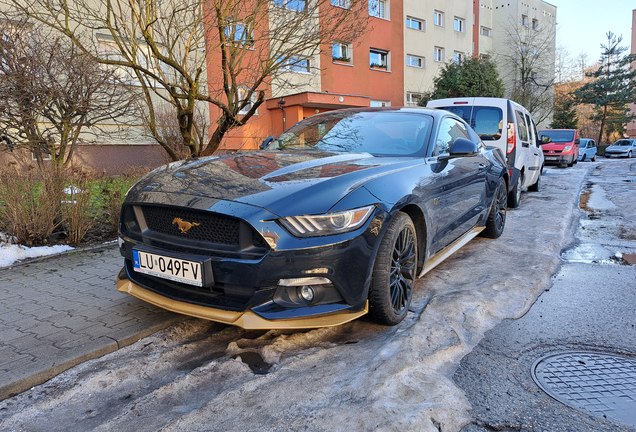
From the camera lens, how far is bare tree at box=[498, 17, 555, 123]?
123 feet

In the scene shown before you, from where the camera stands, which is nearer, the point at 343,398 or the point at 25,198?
the point at 343,398

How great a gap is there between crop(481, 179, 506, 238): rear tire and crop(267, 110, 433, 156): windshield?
203cm

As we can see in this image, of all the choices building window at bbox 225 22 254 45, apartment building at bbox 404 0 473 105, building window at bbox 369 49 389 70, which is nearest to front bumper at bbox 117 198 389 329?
building window at bbox 225 22 254 45

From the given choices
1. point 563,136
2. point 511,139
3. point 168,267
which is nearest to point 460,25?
point 563,136

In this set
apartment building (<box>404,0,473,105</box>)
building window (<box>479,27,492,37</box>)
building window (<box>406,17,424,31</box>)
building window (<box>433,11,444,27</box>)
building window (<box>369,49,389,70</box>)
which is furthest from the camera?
building window (<box>479,27,492,37</box>)

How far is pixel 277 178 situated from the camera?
2.90 meters

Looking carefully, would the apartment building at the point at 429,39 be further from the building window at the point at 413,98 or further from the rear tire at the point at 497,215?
the rear tire at the point at 497,215

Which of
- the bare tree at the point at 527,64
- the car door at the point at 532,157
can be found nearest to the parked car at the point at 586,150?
the bare tree at the point at 527,64

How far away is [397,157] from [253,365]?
6.50ft

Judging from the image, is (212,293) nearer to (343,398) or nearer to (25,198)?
(343,398)

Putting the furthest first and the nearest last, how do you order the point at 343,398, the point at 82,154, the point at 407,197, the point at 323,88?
the point at 323,88
the point at 82,154
the point at 407,197
the point at 343,398

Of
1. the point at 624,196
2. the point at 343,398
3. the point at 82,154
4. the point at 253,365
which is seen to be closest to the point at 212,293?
the point at 253,365

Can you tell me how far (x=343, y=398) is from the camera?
7.45 feet

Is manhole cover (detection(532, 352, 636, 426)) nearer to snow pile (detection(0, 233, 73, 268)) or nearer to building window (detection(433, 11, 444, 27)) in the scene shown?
snow pile (detection(0, 233, 73, 268))
